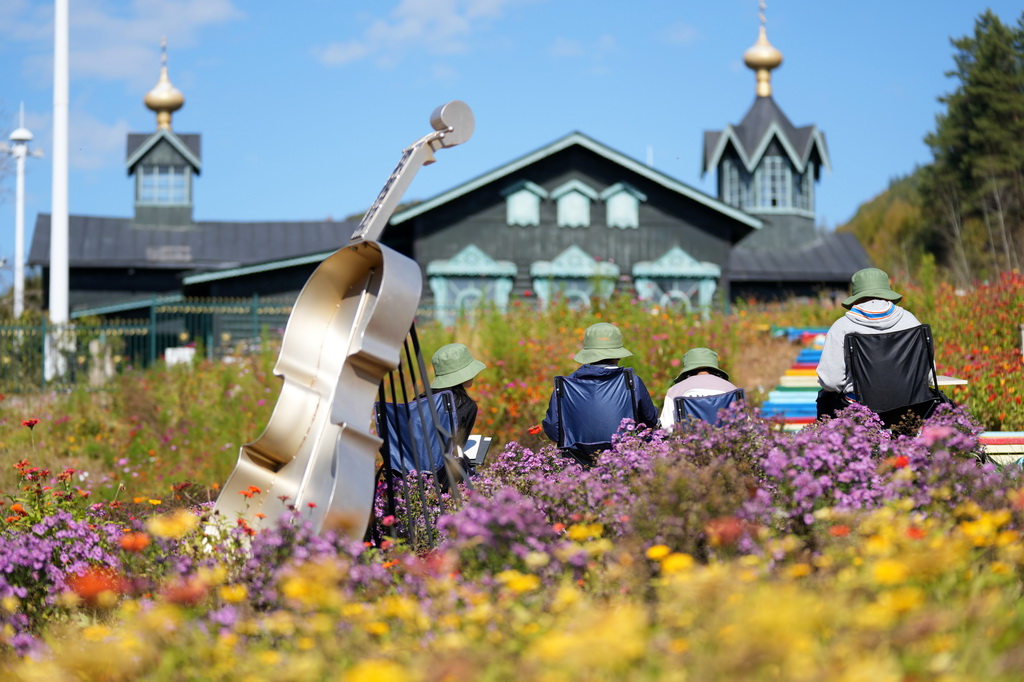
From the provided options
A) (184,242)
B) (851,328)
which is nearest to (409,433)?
(851,328)

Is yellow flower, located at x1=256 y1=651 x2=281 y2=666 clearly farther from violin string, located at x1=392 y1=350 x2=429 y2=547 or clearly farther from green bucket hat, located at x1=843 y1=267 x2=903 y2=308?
green bucket hat, located at x1=843 y1=267 x2=903 y2=308

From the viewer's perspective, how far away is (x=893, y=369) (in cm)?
582

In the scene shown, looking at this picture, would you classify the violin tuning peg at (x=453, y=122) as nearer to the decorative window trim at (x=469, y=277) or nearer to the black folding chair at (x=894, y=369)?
the black folding chair at (x=894, y=369)

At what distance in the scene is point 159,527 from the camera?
3.37 metres

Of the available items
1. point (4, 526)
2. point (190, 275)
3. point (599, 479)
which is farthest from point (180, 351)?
point (599, 479)

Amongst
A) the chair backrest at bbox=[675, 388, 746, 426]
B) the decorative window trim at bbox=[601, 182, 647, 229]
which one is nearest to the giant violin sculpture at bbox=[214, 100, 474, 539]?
Result: the chair backrest at bbox=[675, 388, 746, 426]

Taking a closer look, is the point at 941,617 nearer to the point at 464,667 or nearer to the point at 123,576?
the point at 464,667

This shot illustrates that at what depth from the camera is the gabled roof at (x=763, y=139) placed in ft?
99.3

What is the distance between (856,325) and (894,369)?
1.14 feet

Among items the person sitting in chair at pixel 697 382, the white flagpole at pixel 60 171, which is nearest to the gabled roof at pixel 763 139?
the white flagpole at pixel 60 171

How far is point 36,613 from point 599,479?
228cm

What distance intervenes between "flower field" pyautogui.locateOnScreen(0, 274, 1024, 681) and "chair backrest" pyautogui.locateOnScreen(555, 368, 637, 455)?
0.49 metres

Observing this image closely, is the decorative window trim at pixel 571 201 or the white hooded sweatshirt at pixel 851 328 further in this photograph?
the decorative window trim at pixel 571 201

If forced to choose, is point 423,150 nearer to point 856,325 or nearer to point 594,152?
point 856,325
